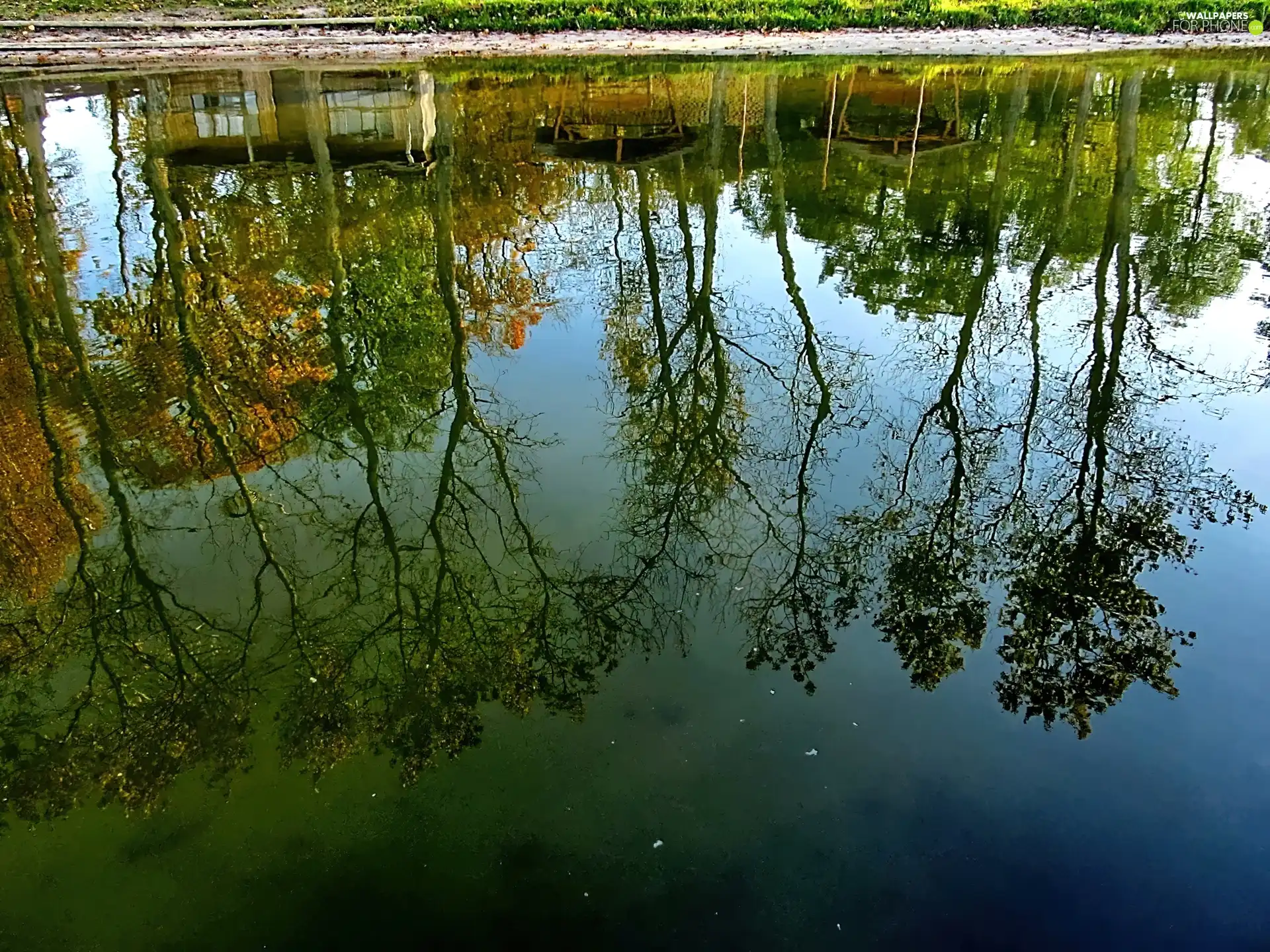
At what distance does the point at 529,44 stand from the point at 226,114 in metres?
10.2

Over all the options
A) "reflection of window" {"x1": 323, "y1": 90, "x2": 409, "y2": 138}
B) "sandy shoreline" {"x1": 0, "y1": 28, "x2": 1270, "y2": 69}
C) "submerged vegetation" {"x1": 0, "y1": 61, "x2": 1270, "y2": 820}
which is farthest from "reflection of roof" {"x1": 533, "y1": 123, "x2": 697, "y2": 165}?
"sandy shoreline" {"x1": 0, "y1": 28, "x2": 1270, "y2": 69}

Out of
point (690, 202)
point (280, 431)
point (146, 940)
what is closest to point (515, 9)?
point (690, 202)

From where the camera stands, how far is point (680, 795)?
454 centimetres

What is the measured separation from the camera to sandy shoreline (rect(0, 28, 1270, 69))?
22.0 meters

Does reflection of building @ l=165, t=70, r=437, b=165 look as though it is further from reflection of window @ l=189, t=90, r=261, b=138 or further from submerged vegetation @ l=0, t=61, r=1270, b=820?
submerged vegetation @ l=0, t=61, r=1270, b=820

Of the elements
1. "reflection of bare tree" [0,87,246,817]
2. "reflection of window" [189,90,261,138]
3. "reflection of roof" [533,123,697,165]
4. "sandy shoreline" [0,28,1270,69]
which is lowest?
"reflection of bare tree" [0,87,246,817]

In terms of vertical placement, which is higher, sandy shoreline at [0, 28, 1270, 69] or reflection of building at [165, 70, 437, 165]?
sandy shoreline at [0, 28, 1270, 69]

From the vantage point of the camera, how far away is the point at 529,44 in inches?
945

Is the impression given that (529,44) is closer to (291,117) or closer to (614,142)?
(291,117)

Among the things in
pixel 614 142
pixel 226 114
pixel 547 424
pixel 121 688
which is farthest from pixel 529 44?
pixel 121 688

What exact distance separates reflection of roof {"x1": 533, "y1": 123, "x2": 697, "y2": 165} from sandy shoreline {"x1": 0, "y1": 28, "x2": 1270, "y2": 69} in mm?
9185

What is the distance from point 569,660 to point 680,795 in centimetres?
126

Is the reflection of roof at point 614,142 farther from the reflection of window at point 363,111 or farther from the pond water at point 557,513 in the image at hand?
the reflection of window at point 363,111

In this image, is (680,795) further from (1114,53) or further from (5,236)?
(1114,53)
